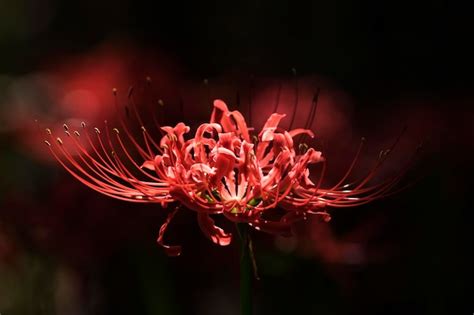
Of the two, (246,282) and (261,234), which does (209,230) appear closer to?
(246,282)

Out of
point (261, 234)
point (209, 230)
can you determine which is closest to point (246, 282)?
point (209, 230)

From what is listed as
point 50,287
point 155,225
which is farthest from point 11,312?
point 155,225

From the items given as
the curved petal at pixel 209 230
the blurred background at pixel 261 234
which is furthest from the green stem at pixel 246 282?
the blurred background at pixel 261 234

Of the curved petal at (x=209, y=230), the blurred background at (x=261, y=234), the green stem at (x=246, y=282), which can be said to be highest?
the curved petal at (x=209, y=230)

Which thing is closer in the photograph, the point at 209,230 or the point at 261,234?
the point at 209,230

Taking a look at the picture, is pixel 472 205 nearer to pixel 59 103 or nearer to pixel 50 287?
pixel 50 287

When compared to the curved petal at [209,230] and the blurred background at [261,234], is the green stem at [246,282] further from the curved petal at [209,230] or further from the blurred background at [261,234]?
the blurred background at [261,234]

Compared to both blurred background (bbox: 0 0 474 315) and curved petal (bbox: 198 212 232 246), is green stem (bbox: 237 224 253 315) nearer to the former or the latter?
curved petal (bbox: 198 212 232 246)

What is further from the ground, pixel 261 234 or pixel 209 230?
pixel 209 230
